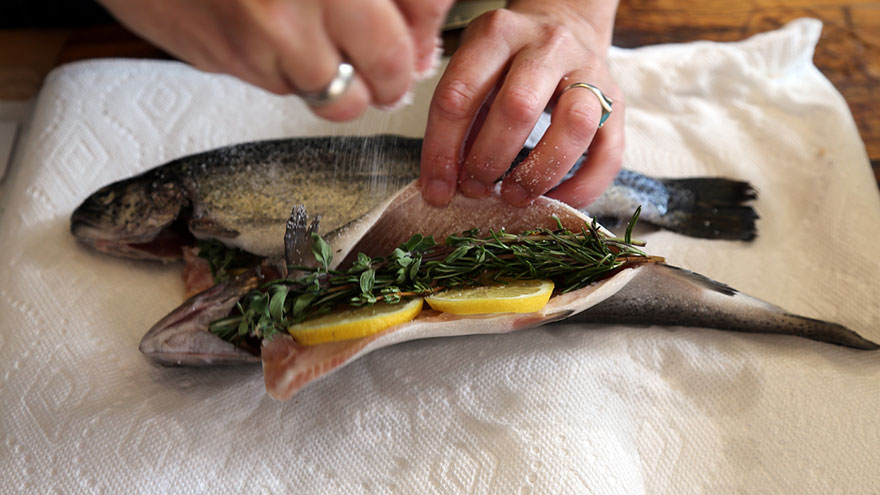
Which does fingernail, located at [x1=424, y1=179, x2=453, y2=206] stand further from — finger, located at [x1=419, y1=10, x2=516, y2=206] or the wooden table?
the wooden table

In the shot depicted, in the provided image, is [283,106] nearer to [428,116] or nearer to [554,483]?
[428,116]

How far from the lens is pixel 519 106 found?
0.95 meters

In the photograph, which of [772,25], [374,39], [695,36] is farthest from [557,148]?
[772,25]

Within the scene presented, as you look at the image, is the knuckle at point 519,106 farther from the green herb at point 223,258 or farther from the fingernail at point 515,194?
the green herb at point 223,258

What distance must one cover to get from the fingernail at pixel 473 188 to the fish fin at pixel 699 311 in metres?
0.25

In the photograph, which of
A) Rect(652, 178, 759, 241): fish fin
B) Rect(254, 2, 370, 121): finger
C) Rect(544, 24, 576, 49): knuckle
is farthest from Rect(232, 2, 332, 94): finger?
Rect(652, 178, 759, 241): fish fin

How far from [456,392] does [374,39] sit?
0.64 meters

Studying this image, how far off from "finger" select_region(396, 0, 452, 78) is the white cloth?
29 centimetres

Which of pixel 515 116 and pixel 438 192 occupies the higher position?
pixel 515 116

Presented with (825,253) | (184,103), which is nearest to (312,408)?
(184,103)

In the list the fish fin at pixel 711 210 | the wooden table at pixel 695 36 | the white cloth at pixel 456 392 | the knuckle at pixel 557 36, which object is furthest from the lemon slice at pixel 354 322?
the wooden table at pixel 695 36

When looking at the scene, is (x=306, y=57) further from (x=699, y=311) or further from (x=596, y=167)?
(x=699, y=311)

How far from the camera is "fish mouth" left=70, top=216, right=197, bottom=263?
1.20 meters

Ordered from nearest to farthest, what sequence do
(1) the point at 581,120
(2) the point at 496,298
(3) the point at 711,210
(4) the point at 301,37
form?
(4) the point at 301,37 < (2) the point at 496,298 < (1) the point at 581,120 < (3) the point at 711,210
